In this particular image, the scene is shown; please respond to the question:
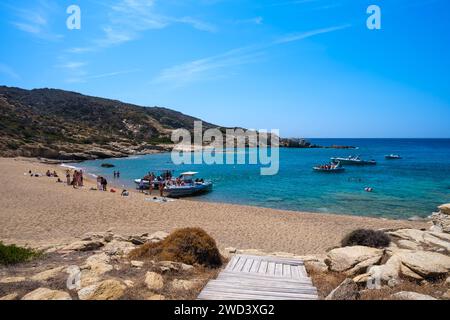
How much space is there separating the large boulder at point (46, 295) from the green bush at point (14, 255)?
3.26 metres

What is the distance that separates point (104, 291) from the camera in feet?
20.9

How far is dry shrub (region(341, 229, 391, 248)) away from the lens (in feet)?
37.5

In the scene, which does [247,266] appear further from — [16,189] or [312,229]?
[16,189]

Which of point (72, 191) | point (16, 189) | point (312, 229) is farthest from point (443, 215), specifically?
point (16, 189)

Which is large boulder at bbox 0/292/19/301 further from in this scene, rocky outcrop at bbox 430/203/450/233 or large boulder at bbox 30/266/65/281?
rocky outcrop at bbox 430/203/450/233

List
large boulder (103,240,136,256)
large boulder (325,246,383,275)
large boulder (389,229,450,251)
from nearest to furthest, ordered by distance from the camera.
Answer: large boulder (325,246,383,275), large boulder (103,240,136,256), large boulder (389,229,450,251)

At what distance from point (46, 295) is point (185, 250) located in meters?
3.87

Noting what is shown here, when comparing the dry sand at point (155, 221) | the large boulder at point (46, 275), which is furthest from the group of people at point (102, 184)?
the large boulder at point (46, 275)

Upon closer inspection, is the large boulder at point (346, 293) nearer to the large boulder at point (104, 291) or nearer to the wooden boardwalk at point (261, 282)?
the wooden boardwalk at point (261, 282)

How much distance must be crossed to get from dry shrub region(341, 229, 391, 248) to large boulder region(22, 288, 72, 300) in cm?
902

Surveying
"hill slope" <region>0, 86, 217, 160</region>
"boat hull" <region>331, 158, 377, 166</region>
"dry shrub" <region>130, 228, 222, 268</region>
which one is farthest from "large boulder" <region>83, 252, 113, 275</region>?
"boat hull" <region>331, 158, 377, 166</region>

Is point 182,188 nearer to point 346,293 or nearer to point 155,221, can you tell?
point 155,221

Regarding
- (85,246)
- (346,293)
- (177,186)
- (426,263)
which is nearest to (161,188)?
(177,186)
